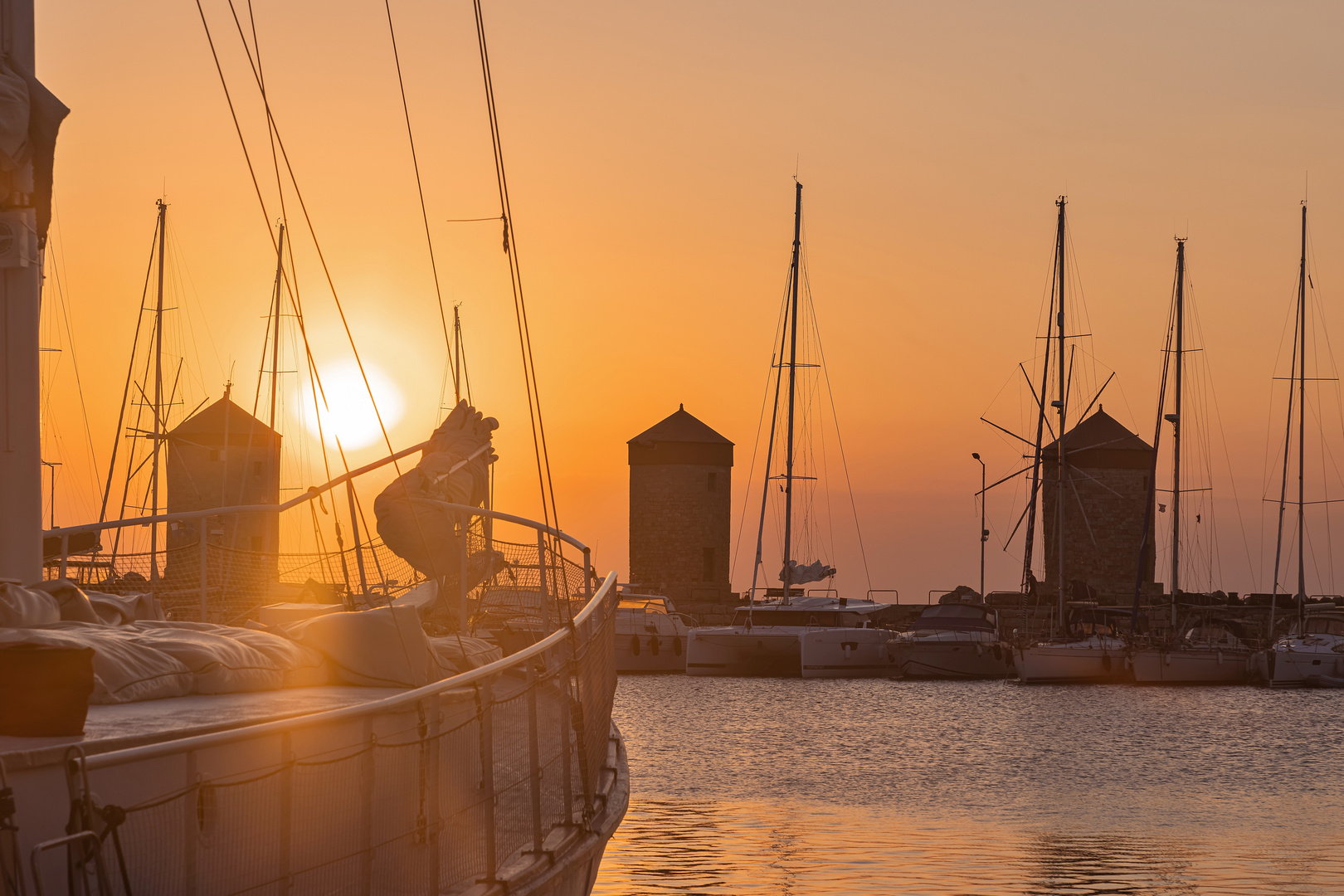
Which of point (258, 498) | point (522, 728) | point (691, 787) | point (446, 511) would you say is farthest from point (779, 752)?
point (258, 498)

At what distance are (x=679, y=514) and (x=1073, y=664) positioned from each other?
27.3 m

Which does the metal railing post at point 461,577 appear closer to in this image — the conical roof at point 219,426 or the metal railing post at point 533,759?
the metal railing post at point 533,759

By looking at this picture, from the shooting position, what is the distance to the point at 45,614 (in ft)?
16.0

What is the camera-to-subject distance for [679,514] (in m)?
Result: 64.2

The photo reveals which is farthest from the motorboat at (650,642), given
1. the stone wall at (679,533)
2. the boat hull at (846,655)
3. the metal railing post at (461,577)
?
the metal railing post at (461,577)

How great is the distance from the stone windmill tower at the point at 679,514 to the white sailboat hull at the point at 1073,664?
25.5 m

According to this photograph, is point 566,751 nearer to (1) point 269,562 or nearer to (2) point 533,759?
(2) point 533,759

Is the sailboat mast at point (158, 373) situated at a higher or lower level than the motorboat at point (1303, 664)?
higher

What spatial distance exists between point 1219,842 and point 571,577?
26.6 feet

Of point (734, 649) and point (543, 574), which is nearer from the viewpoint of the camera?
point (543, 574)

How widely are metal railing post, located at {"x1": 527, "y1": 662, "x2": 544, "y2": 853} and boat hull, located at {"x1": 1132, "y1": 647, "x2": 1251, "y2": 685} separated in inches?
1422

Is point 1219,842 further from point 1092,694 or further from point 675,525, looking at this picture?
point 675,525

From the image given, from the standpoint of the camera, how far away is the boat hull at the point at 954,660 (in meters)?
42.7

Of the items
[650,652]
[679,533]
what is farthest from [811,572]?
[650,652]
